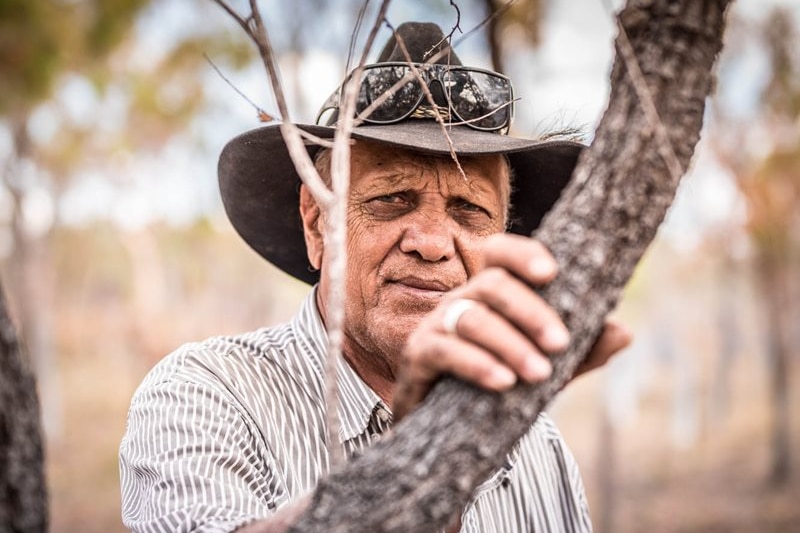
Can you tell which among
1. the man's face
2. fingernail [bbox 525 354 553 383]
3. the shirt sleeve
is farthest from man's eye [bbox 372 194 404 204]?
fingernail [bbox 525 354 553 383]

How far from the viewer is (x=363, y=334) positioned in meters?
2.25

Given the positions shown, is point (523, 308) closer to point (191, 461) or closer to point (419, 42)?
point (191, 461)

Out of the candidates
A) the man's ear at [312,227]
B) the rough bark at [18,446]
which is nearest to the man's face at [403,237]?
the man's ear at [312,227]

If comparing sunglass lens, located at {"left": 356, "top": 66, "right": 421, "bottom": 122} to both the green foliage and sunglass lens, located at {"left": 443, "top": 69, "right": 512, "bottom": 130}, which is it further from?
the green foliage

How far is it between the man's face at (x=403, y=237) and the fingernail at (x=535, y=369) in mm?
1165

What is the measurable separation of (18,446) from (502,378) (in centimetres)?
110

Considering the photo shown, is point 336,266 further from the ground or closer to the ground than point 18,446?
further from the ground

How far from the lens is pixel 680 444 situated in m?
A: 23.9

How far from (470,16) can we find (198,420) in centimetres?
538

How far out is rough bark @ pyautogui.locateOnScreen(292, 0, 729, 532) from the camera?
3.46 feet

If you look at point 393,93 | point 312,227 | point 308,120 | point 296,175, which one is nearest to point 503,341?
point 393,93

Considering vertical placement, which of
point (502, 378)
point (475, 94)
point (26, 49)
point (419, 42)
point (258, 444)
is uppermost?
point (26, 49)

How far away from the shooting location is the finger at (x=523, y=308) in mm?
1031

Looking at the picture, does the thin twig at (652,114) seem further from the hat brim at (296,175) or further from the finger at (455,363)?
the hat brim at (296,175)
